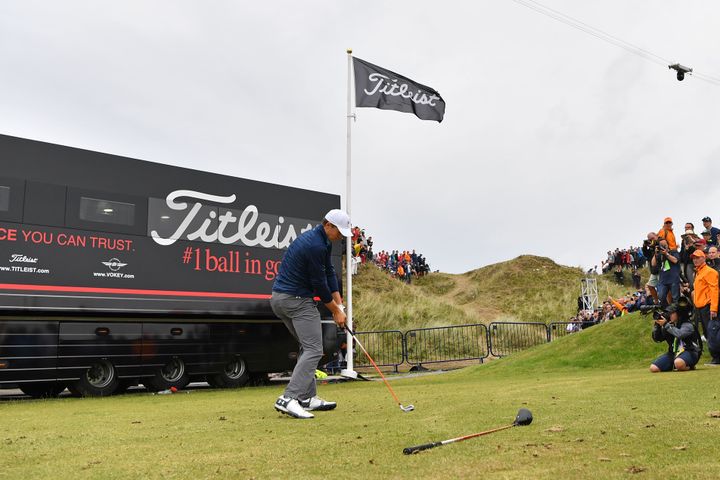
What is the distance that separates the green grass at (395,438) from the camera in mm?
3717

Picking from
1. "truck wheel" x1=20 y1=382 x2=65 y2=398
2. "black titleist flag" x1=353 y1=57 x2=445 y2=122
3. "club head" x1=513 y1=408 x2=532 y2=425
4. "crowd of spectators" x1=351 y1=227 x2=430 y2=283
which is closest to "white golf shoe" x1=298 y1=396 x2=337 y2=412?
"club head" x1=513 y1=408 x2=532 y2=425

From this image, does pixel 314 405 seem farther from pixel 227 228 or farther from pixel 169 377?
pixel 227 228

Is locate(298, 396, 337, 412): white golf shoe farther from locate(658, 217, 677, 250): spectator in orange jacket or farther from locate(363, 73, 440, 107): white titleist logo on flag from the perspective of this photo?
locate(363, 73, 440, 107): white titleist logo on flag

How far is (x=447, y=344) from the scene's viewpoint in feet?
78.6

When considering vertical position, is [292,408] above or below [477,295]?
below

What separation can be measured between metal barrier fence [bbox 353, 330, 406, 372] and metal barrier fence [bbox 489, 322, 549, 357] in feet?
11.6

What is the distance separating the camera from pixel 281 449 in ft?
15.1

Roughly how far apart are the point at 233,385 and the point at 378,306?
16.3 metres

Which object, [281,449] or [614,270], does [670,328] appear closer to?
[281,449]

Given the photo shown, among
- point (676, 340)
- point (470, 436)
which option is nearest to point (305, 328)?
point (470, 436)

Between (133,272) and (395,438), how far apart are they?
8.91m

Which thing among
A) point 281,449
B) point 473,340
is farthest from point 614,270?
point 281,449

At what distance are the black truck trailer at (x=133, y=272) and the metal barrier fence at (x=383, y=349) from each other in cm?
777

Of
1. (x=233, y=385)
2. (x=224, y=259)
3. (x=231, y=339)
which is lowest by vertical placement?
(x=233, y=385)
